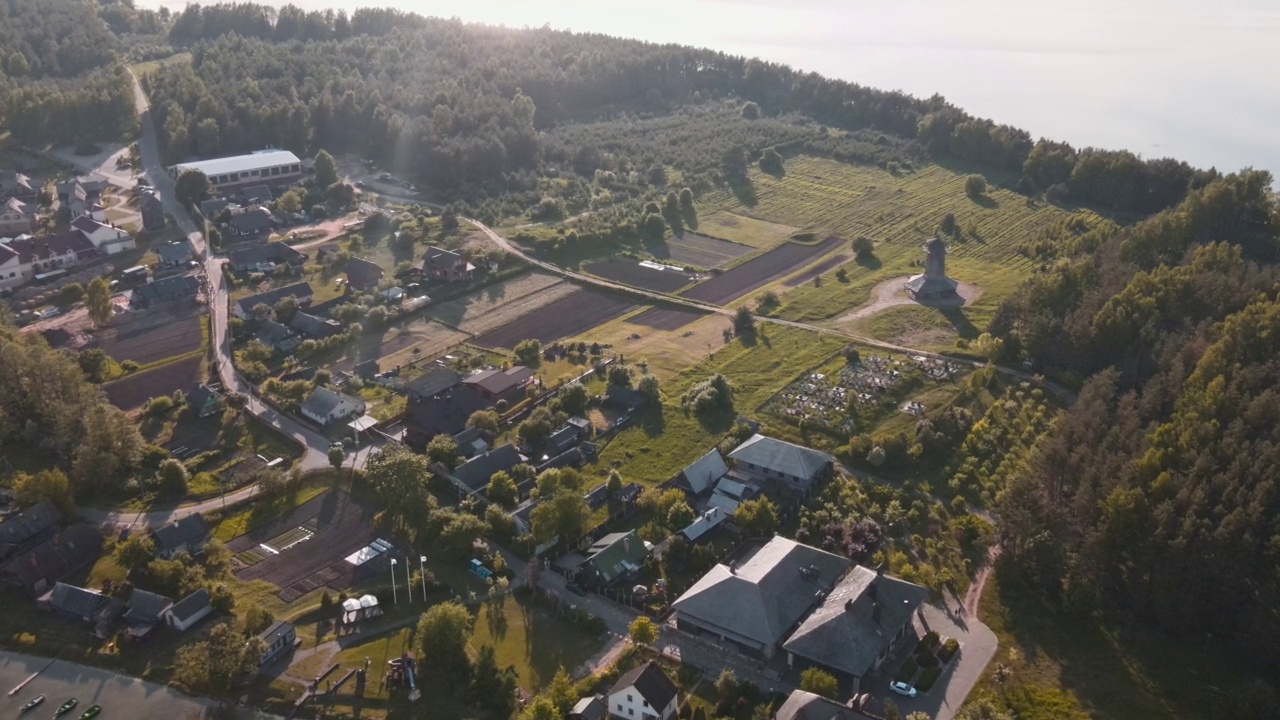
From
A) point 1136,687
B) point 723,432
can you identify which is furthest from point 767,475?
point 1136,687

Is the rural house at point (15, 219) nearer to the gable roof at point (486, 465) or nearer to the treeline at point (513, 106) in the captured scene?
the treeline at point (513, 106)

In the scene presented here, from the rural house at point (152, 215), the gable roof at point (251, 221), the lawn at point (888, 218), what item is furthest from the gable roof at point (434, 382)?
the rural house at point (152, 215)

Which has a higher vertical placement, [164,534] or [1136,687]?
[1136,687]

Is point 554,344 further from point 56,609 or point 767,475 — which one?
point 56,609

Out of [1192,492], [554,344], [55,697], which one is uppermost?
[1192,492]

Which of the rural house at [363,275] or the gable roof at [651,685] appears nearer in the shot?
the gable roof at [651,685]

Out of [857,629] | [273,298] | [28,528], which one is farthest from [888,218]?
[28,528]
